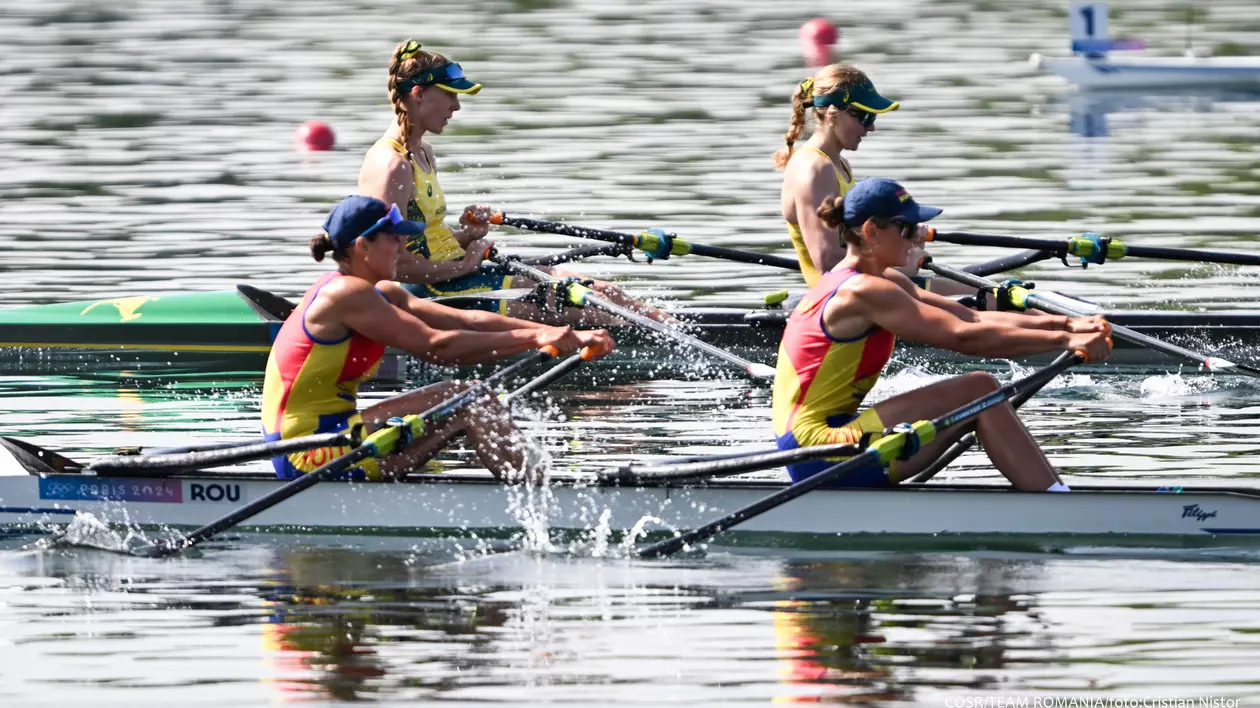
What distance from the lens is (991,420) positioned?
8.96 meters

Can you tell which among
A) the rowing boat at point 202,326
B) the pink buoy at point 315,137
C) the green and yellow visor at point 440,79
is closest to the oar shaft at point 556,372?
the green and yellow visor at point 440,79

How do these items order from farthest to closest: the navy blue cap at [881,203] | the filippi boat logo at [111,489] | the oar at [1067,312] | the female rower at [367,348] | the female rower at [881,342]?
the oar at [1067,312], the filippi boat logo at [111,489], the female rower at [367,348], the female rower at [881,342], the navy blue cap at [881,203]

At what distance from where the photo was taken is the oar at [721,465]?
8758 millimetres

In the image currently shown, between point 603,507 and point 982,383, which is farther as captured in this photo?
point 603,507

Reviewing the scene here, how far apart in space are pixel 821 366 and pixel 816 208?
247cm

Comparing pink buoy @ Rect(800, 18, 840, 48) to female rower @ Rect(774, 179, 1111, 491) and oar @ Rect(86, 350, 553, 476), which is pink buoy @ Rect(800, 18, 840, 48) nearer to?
oar @ Rect(86, 350, 553, 476)

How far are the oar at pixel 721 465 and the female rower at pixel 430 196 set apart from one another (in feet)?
9.87

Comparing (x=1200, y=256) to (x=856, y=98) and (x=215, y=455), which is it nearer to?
(x=856, y=98)

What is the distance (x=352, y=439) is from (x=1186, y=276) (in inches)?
346

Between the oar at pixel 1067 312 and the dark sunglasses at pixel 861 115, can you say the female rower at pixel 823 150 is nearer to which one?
the dark sunglasses at pixel 861 115

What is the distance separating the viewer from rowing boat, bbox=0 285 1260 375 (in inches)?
515

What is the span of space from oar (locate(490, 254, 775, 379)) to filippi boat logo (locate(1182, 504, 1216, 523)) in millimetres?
1946

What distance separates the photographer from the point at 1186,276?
16.2 meters

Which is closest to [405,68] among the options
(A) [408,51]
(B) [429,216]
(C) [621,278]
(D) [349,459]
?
(A) [408,51]
